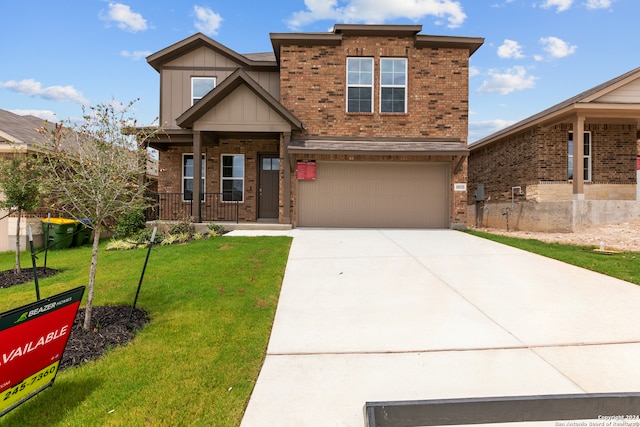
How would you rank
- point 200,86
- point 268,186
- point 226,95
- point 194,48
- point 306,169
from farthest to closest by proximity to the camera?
point 200,86
point 194,48
point 268,186
point 306,169
point 226,95

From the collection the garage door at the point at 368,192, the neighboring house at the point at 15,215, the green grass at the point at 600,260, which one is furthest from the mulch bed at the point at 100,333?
the garage door at the point at 368,192

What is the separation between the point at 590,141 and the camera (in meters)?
14.5

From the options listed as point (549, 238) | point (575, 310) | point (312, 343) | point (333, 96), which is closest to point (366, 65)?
point (333, 96)

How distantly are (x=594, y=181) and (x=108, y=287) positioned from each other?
673 inches

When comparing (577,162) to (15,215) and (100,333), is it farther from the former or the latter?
(15,215)

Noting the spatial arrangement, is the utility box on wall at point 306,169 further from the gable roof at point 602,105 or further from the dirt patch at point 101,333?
the gable roof at point 602,105

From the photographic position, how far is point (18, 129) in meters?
13.0

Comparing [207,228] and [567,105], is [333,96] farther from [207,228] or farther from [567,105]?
[567,105]

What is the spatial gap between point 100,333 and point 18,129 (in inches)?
524

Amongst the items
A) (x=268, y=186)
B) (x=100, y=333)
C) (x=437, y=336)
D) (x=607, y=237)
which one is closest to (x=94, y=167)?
(x=100, y=333)

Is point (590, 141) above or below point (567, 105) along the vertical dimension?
below

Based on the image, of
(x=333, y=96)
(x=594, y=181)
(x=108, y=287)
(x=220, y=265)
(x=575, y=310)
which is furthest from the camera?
(x=594, y=181)

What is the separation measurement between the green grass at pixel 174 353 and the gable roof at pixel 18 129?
765 centimetres

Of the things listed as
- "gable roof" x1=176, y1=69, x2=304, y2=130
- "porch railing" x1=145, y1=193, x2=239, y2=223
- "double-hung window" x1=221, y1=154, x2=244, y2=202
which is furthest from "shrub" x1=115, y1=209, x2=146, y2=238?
"gable roof" x1=176, y1=69, x2=304, y2=130
